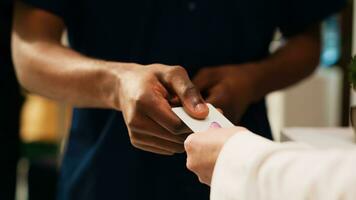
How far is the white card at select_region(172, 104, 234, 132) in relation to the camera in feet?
1.57

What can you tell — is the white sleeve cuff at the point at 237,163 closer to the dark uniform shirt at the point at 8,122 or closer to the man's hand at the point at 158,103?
the man's hand at the point at 158,103

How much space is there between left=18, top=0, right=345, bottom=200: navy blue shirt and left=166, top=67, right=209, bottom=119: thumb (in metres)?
0.13

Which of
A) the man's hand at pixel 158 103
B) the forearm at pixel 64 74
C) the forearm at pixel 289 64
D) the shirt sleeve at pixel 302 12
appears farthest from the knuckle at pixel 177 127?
the shirt sleeve at pixel 302 12

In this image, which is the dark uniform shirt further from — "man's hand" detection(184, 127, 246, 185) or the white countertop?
"man's hand" detection(184, 127, 246, 185)

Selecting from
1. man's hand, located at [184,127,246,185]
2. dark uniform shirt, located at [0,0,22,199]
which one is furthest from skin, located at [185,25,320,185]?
dark uniform shirt, located at [0,0,22,199]

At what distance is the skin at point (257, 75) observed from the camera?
0.65m

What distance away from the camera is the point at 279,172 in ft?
1.25

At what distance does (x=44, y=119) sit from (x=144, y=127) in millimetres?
1405

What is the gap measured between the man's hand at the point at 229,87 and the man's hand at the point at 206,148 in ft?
0.47

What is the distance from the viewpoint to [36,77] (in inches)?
27.5

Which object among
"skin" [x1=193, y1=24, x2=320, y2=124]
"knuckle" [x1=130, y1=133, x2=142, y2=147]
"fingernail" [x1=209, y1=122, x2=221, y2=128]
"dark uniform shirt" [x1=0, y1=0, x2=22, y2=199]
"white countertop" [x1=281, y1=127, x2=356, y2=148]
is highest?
"fingernail" [x1=209, y1=122, x2=221, y2=128]

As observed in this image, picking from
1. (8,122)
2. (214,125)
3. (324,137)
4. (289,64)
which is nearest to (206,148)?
(214,125)

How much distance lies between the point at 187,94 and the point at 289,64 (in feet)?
1.06

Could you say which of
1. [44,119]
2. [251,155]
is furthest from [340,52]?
[251,155]
